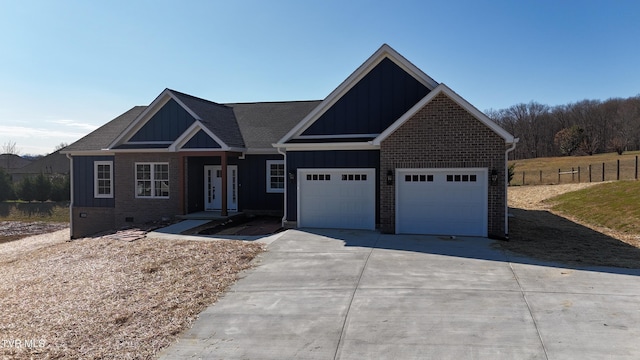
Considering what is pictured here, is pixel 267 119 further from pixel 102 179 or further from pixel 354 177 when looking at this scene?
pixel 102 179

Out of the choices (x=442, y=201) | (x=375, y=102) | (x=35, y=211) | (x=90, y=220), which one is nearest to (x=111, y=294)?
(x=442, y=201)

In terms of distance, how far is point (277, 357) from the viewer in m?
5.72

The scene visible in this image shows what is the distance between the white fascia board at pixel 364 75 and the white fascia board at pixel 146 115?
5.92m

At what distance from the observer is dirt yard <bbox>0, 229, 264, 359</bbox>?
6258 mm

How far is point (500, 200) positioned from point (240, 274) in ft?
26.6

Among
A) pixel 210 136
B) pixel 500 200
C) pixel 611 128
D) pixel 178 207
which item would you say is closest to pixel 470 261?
pixel 500 200

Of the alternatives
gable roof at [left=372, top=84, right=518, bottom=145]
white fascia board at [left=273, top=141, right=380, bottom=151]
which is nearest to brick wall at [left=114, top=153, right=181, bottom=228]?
white fascia board at [left=273, top=141, right=380, bottom=151]

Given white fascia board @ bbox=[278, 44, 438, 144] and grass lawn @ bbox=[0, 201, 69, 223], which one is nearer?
white fascia board @ bbox=[278, 44, 438, 144]

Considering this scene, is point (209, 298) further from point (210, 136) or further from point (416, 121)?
point (210, 136)

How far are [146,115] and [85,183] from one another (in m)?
4.42

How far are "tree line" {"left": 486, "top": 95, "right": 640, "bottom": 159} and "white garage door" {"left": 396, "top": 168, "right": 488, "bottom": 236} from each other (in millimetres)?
66845

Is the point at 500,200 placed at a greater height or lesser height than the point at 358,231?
greater

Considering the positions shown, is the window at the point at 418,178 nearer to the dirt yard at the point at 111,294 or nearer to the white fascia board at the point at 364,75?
the white fascia board at the point at 364,75

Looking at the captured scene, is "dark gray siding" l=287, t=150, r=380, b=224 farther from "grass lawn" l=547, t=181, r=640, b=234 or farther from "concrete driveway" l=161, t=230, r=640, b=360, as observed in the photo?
"grass lawn" l=547, t=181, r=640, b=234
